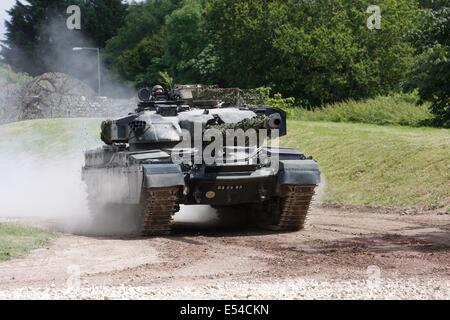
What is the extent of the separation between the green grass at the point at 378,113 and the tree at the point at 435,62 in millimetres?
12560

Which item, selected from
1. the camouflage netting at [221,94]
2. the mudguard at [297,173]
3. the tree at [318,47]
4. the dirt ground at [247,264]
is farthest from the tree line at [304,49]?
the dirt ground at [247,264]

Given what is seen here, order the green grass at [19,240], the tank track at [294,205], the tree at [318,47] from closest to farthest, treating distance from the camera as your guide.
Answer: the green grass at [19,240] → the tank track at [294,205] → the tree at [318,47]

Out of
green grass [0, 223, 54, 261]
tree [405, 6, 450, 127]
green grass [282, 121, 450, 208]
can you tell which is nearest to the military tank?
green grass [0, 223, 54, 261]

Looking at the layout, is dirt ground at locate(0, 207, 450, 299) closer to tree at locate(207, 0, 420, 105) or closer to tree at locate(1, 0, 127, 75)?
tree at locate(207, 0, 420, 105)

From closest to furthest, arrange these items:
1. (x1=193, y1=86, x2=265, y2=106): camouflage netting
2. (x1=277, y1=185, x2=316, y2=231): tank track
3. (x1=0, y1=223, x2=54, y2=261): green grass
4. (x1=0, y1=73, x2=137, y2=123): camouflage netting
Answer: (x1=0, y1=223, x2=54, y2=261): green grass → (x1=277, y1=185, x2=316, y2=231): tank track → (x1=193, y1=86, x2=265, y2=106): camouflage netting → (x1=0, y1=73, x2=137, y2=123): camouflage netting

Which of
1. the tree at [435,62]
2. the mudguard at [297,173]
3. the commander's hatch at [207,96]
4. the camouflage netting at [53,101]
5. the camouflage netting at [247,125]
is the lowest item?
the camouflage netting at [53,101]

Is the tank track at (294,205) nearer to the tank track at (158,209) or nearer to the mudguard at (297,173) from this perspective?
the mudguard at (297,173)

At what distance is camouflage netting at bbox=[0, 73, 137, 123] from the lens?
44.5 m

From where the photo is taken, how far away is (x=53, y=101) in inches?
1897

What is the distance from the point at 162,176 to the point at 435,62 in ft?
15.6

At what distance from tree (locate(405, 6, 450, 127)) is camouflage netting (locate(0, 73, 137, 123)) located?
81.2ft

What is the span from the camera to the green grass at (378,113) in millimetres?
33906

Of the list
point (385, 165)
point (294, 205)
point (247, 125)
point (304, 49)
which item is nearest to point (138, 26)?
point (304, 49)
